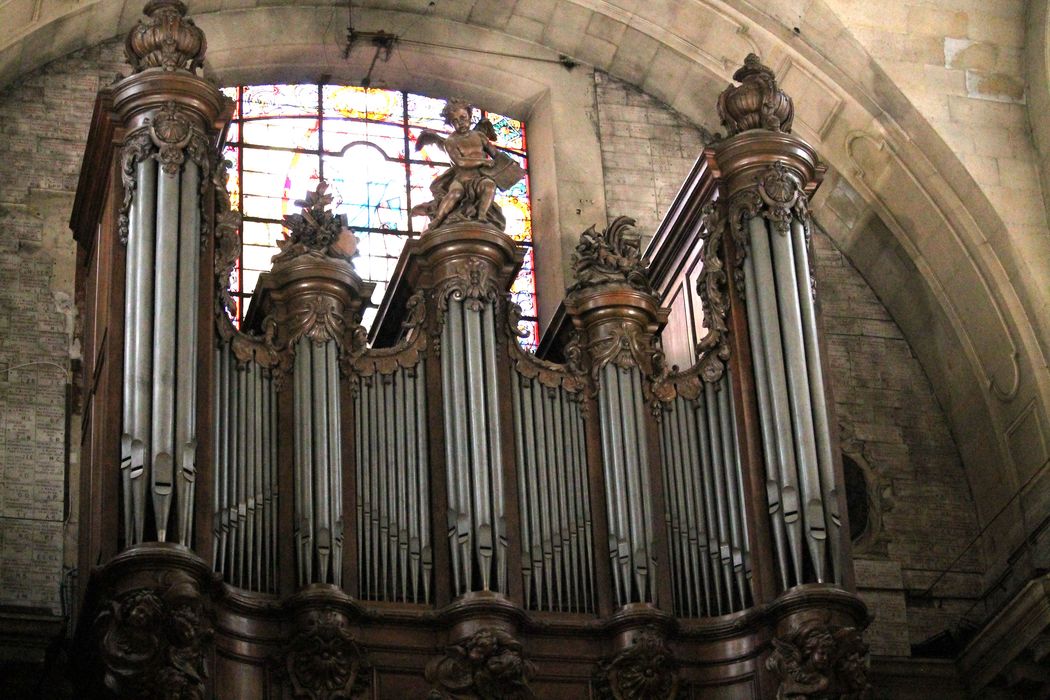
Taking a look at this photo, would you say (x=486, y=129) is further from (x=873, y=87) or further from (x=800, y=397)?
(x=873, y=87)

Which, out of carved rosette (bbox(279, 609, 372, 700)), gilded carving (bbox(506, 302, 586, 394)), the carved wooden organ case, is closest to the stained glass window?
the carved wooden organ case

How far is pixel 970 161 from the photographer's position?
1769 cm

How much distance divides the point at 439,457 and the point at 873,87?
570 centimetres

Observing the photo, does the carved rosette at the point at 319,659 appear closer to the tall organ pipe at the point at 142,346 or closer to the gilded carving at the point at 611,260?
the tall organ pipe at the point at 142,346

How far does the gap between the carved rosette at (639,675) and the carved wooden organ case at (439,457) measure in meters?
0.02

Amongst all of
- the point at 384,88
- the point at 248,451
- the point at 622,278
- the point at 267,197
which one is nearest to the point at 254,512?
the point at 248,451

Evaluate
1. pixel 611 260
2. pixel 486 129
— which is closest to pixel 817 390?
pixel 611 260

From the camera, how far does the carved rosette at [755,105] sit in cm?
1555

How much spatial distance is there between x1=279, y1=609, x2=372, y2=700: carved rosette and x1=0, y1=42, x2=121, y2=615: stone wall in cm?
282

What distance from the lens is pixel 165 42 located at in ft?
47.0

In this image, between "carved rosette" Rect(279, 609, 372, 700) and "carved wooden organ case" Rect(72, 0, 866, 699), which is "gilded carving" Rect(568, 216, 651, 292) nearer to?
"carved wooden organ case" Rect(72, 0, 866, 699)

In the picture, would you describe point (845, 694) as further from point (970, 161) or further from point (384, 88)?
point (384, 88)

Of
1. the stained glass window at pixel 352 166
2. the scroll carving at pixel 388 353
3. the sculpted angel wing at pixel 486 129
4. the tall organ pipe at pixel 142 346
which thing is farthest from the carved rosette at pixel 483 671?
the stained glass window at pixel 352 166

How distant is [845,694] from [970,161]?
5745mm
